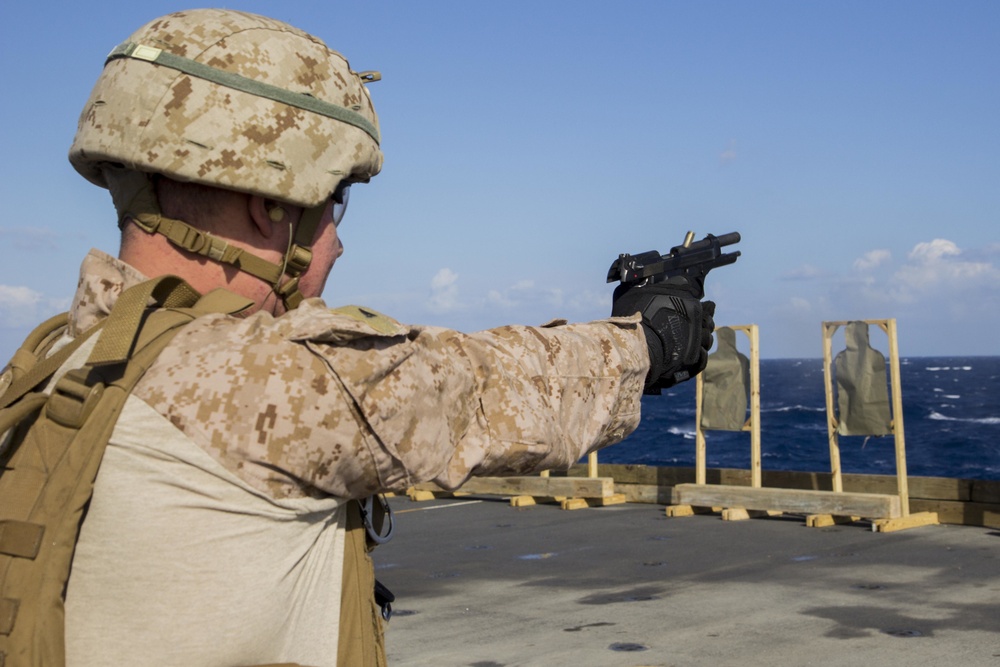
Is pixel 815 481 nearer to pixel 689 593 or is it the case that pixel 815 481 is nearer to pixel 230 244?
pixel 689 593

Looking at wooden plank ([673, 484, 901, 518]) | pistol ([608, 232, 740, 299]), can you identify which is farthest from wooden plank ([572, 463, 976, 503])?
pistol ([608, 232, 740, 299])

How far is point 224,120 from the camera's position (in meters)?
2.03

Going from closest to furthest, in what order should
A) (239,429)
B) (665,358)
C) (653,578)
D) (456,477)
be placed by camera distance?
(239,429) → (456,477) → (665,358) → (653,578)

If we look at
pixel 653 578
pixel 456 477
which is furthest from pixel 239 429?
pixel 653 578

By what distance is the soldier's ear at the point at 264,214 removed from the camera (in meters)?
2.09

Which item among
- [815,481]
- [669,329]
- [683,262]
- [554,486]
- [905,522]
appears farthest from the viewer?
[554,486]

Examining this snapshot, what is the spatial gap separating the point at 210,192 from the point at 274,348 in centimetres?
45

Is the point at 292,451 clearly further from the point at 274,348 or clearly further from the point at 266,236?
the point at 266,236

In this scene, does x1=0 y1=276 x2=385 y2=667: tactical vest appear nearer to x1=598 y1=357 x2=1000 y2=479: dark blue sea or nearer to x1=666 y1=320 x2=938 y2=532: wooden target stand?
x1=666 y1=320 x2=938 y2=532: wooden target stand

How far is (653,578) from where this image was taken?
9312mm

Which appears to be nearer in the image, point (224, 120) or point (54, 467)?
point (54, 467)

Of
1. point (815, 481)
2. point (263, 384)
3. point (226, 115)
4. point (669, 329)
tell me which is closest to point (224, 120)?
point (226, 115)

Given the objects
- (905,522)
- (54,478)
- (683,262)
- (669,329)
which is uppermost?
(683,262)

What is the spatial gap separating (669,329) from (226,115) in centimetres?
99
